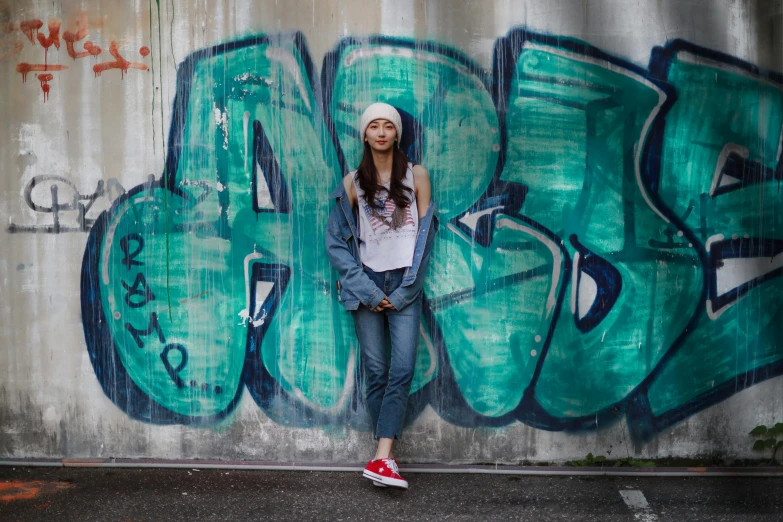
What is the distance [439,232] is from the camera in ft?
13.6

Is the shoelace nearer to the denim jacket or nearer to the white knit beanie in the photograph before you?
the denim jacket

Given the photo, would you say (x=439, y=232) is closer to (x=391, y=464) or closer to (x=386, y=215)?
(x=386, y=215)

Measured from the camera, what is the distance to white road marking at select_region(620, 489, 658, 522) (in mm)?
3588

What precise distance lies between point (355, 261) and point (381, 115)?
2.48ft

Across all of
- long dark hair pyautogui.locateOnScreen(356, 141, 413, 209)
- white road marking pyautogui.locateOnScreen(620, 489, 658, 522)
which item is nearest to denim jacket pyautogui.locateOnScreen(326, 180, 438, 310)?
long dark hair pyautogui.locateOnScreen(356, 141, 413, 209)

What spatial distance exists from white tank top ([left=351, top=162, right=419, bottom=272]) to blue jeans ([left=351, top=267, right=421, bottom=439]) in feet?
0.21

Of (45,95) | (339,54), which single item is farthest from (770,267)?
(45,95)

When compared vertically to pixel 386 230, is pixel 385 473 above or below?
below

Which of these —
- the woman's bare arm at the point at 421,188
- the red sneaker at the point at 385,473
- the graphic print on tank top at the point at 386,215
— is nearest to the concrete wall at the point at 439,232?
the woman's bare arm at the point at 421,188

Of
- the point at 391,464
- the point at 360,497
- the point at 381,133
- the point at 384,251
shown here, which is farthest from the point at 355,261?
the point at 360,497

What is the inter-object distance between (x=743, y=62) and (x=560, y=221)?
1.26m

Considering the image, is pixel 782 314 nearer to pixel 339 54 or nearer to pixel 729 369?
pixel 729 369

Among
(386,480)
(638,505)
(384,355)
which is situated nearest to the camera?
(638,505)

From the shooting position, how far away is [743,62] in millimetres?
4043
